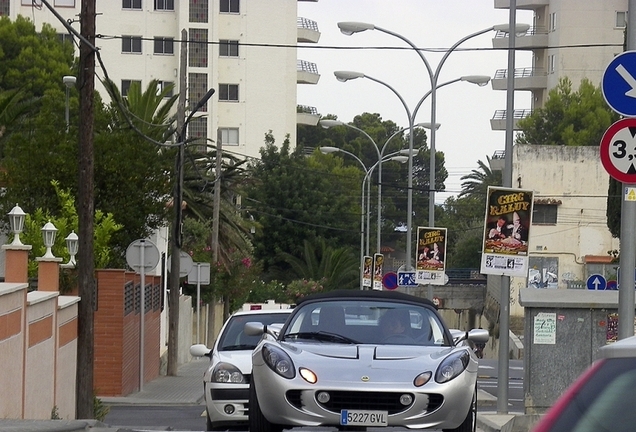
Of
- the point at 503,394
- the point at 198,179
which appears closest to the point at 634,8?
the point at 503,394

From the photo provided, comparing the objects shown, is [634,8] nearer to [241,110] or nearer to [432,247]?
[432,247]

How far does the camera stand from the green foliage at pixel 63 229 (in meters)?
25.5

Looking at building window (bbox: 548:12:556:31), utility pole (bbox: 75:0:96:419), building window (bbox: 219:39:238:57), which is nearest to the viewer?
utility pole (bbox: 75:0:96:419)

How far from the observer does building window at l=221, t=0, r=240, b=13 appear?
247ft

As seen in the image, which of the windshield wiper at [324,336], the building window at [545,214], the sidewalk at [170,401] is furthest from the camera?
the building window at [545,214]

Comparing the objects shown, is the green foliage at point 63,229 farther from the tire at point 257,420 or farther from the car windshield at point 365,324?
the tire at point 257,420

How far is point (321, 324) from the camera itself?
1087 centimetres

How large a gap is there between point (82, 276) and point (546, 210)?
47837 millimetres

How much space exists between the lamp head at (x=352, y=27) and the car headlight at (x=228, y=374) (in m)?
18.4

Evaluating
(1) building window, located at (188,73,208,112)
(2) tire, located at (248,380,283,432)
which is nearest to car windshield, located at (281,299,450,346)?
(2) tire, located at (248,380,283,432)

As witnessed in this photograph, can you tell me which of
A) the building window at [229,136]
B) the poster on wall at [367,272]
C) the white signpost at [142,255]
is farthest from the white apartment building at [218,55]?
the white signpost at [142,255]

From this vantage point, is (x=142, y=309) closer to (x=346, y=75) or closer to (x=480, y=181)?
(x=346, y=75)

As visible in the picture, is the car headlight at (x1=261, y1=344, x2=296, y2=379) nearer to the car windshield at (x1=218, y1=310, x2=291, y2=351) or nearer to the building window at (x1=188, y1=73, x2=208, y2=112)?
the car windshield at (x1=218, y1=310, x2=291, y2=351)

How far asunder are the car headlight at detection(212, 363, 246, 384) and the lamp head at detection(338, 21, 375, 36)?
1845cm
